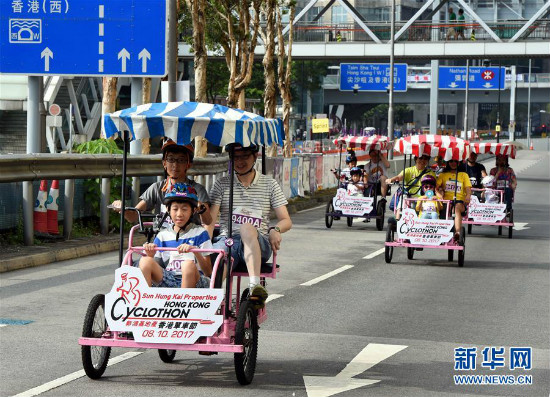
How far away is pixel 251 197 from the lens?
9.66 meters

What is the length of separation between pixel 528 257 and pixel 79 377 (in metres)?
12.8

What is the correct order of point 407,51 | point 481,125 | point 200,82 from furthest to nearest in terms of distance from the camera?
point 481,125
point 407,51
point 200,82

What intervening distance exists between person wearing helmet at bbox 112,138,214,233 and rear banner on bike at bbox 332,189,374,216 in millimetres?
15651

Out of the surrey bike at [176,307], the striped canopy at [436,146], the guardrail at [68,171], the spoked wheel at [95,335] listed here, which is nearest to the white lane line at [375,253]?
the striped canopy at [436,146]

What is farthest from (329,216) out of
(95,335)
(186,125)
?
(95,335)

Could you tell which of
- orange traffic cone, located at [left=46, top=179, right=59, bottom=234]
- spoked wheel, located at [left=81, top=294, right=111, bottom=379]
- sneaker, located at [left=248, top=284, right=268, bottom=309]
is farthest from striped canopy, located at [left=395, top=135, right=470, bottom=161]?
spoked wheel, located at [left=81, top=294, right=111, bottom=379]

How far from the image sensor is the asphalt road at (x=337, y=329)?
8.45 m

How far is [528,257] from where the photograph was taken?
20031mm

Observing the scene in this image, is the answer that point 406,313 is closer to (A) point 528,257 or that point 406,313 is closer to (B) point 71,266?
(B) point 71,266

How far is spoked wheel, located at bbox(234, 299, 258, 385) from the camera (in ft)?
27.0

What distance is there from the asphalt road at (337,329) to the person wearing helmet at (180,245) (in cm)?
72

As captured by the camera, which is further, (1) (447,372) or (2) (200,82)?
(2) (200,82)

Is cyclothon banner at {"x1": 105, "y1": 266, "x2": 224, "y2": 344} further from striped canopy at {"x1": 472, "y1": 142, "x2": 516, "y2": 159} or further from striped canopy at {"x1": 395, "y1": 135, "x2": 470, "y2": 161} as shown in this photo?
striped canopy at {"x1": 472, "y1": 142, "x2": 516, "y2": 159}

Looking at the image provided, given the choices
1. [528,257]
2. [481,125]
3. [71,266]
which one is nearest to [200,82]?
[528,257]
